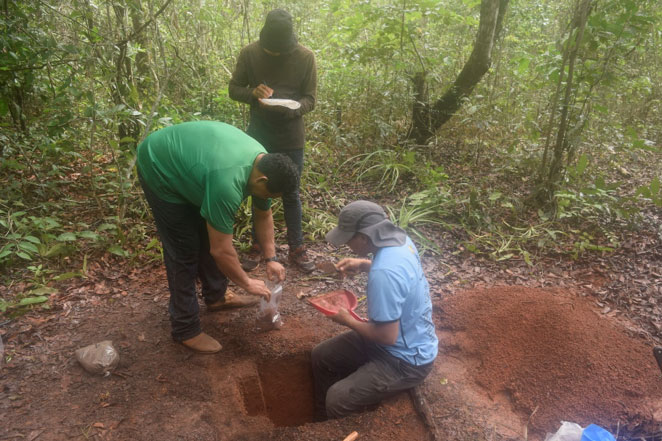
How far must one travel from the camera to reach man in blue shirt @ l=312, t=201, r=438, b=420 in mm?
Answer: 2027

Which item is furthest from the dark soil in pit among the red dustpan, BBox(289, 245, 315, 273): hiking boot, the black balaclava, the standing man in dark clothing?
the black balaclava

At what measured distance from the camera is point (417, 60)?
5578 mm

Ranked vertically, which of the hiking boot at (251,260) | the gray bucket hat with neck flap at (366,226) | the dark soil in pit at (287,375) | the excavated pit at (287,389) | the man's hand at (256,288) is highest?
the gray bucket hat with neck flap at (366,226)

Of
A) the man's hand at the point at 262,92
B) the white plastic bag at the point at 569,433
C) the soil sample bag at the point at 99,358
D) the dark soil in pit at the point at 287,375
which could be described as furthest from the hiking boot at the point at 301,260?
the white plastic bag at the point at 569,433

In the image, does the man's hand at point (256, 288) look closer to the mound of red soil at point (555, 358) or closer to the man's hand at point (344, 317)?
the man's hand at point (344, 317)

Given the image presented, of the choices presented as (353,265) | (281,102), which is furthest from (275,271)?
(281,102)

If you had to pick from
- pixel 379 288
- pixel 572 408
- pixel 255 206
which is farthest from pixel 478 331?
pixel 255 206

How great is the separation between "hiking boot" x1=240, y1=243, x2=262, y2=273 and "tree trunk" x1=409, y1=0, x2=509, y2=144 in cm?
313

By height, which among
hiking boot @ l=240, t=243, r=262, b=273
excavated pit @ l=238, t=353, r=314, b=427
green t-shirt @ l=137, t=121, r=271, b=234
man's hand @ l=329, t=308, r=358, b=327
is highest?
green t-shirt @ l=137, t=121, r=271, b=234

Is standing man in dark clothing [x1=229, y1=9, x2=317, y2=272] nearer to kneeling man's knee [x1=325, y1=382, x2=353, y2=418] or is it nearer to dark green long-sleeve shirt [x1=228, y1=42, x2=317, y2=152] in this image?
dark green long-sleeve shirt [x1=228, y1=42, x2=317, y2=152]

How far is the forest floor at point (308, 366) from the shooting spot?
7.34 feet

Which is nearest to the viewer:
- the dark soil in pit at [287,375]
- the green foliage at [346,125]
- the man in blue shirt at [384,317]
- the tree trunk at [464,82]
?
the man in blue shirt at [384,317]

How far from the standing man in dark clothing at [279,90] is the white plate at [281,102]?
2cm

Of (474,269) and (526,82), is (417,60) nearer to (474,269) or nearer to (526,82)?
(526,82)
